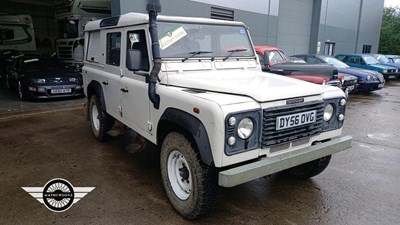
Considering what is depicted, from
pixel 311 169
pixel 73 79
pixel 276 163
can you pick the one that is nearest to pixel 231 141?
pixel 276 163

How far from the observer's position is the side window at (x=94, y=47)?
5.30 m

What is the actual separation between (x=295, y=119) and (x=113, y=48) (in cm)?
294

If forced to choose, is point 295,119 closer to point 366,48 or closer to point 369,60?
point 369,60

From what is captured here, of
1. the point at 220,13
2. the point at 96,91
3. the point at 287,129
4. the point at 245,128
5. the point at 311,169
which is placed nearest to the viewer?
the point at 245,128

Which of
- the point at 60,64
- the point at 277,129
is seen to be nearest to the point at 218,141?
the point at 277,129

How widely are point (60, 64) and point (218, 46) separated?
27.9 feet

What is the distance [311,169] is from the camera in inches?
161

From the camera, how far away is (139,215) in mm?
3314

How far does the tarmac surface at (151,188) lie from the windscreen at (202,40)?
1705 mm

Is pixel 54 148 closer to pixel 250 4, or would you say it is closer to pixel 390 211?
pixel 390 211

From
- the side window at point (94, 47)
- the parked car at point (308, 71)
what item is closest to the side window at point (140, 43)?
the side window at point (94, 47)

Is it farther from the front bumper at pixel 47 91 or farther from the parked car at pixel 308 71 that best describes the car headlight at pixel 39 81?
the parked car at pixel 308 71

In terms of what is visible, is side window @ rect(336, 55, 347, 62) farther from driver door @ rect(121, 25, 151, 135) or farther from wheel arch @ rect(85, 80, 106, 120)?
driver door @ rect(121, 25, 151, 135)

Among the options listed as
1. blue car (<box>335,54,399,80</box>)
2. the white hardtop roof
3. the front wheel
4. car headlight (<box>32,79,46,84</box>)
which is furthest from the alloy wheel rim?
blue car (<box>335,54,399,80</box>)
